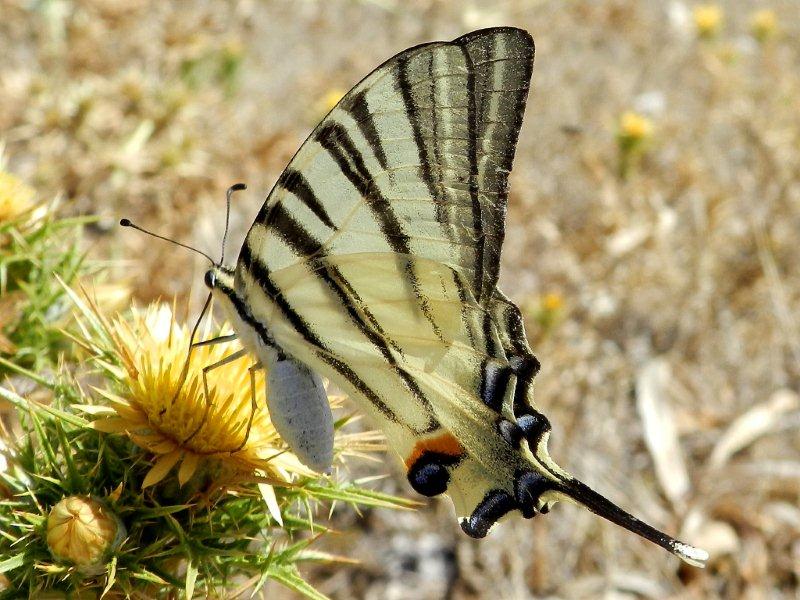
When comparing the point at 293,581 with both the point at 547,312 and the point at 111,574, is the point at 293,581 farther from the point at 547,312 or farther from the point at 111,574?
the point at 547,312

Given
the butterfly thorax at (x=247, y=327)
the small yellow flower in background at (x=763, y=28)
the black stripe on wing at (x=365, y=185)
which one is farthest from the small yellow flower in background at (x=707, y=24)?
the butterfly thorax at (x=247, y=327)

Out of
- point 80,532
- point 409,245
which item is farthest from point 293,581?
point 409,245

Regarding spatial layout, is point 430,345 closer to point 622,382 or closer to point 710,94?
point 622,382

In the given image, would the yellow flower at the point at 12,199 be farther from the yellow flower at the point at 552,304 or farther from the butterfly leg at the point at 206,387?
the yellow flower at the point at 552,304

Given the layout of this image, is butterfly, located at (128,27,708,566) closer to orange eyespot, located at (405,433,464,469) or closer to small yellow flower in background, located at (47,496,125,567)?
orange eyespot, located at (405,433,464,469)

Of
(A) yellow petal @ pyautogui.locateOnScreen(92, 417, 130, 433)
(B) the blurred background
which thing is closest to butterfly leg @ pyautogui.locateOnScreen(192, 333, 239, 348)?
(A) yellow petal @ pyautogui.locateOnScreen(92, 417, 130, 433)

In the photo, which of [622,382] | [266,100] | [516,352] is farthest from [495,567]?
[266,100]
